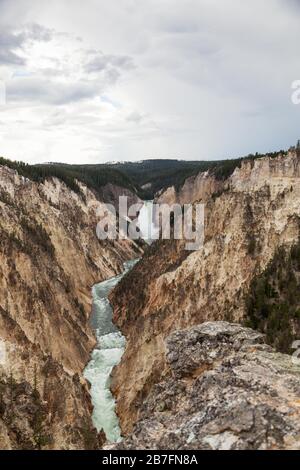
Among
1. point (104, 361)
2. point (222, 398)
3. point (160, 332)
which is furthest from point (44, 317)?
point (222, 398)

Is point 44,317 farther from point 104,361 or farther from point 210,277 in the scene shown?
point 210,277

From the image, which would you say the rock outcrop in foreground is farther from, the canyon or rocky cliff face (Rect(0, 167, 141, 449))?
rocky cliff face (Rect(0, 167, 141, 449))

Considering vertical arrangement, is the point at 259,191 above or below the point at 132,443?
above

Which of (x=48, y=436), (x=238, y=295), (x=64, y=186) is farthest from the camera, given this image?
(x=64, y=186)

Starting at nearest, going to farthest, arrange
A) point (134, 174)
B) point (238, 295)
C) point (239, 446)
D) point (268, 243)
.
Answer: point (239, 446)
point (238, 295)
point (268, 243)
point (134, 174)

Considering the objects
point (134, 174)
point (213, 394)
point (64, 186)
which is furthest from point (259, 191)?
point (134, 174)

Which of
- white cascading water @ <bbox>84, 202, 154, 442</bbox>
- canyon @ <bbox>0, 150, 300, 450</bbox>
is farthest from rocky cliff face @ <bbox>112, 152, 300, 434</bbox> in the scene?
white cascading water @ <bbox>84, 202, 154, 442</bbox>

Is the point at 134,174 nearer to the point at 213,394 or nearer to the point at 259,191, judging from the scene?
the point at 259,191

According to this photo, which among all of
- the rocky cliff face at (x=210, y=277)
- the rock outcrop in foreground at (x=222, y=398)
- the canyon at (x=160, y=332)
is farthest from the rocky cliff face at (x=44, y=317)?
the rock outcrop in foreground at (x=222, y=398)
